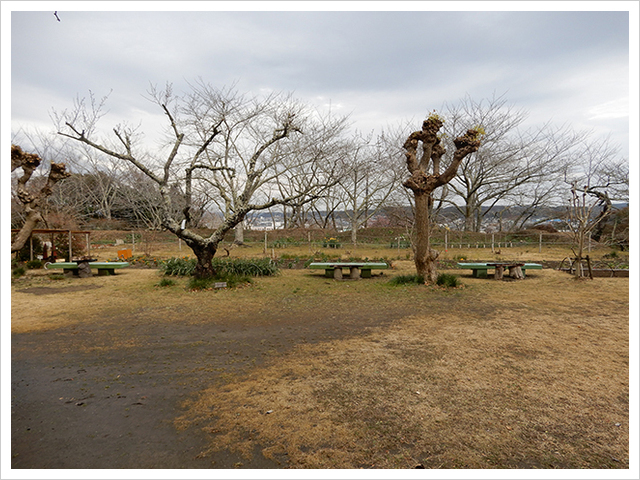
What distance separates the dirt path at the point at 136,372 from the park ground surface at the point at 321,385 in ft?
0.06

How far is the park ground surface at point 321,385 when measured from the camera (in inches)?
100

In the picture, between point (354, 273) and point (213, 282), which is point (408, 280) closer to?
point (354, 273)

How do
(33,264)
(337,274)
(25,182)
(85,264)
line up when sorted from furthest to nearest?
(33,264), (85,264), (337,274), (25,182)

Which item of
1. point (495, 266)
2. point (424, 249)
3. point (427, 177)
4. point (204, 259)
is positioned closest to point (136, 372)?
point (204, 259)

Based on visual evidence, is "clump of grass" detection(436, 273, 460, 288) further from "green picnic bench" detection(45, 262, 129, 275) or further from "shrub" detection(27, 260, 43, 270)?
"shrub" detection(27, 260, 43, 270)

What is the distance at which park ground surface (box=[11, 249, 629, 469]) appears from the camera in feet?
8.37

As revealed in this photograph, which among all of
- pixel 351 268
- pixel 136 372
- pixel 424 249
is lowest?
pixel 136 372

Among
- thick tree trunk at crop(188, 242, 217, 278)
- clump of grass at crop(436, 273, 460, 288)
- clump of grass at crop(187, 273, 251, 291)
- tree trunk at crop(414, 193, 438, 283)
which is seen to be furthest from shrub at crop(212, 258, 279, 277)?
clump of grass at crop(436, 273, 460, 288)

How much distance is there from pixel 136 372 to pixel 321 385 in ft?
6.48

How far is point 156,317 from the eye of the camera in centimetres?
644

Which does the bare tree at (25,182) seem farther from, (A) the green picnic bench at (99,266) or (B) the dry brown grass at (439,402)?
(B) the dry brown grass at (439,402)

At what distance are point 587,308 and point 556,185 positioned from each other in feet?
70.4

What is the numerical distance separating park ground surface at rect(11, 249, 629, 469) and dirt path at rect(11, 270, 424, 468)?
17 mm

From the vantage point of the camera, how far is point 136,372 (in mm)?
4004
